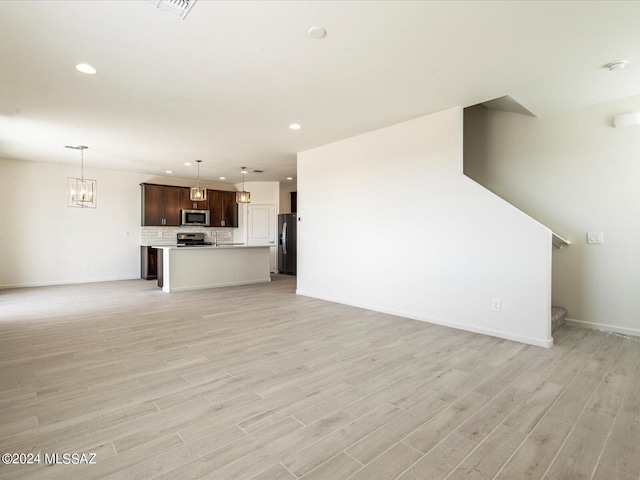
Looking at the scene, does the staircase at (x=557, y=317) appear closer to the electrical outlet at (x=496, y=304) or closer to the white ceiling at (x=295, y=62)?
the electrical outlet at (x=496, y=304)

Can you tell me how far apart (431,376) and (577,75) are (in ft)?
10.2

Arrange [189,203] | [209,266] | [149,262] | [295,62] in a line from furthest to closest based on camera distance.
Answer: [189,203] < [149,262] < [209,266] < [295,62]

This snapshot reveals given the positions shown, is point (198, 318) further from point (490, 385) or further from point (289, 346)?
point (490, 385)

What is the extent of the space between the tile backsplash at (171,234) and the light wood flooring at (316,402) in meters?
4.78

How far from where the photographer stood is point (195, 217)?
880 cm

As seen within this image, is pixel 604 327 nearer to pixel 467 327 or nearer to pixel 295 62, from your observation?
pixel 467 327

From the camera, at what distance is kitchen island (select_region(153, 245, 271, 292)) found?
20.9 feet

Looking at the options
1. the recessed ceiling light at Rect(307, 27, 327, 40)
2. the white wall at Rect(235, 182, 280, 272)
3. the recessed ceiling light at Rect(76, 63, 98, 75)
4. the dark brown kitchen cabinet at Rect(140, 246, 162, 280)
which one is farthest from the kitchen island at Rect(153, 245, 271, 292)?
the recessed ceiling light at Rect(307, 27, 327, 40)

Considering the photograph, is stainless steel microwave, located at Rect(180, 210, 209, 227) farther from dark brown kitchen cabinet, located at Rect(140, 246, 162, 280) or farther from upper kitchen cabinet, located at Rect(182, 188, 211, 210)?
dark brown kitchen cabinet, located at Rect(140, 246, 162, 280)

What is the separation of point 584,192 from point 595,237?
554 millimetres

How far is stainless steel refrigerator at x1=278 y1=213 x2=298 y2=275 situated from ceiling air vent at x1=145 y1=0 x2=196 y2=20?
6.84 m

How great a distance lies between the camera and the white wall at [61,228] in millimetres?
6762

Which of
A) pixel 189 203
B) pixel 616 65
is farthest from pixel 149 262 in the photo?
pixel 616 65

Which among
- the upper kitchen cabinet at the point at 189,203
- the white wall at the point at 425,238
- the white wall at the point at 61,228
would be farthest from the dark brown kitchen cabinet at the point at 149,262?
the white wall at the point at 425,238
